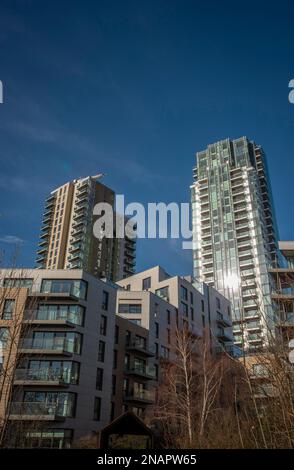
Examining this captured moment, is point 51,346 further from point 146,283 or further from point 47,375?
point 146,283

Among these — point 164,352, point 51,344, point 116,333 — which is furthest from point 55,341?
point 164,352

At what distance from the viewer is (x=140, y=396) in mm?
44906

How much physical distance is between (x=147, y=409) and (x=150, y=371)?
4239 mm

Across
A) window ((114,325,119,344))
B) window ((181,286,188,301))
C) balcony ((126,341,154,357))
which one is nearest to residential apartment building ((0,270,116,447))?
window ((114,325,119,344))

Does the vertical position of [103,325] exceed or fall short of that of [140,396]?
it exceeds it

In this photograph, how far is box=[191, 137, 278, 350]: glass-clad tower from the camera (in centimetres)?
9475

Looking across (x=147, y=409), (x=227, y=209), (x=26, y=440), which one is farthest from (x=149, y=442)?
(x=227, y=209)

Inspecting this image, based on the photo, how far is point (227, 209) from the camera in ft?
348

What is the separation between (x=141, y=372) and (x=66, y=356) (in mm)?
12111

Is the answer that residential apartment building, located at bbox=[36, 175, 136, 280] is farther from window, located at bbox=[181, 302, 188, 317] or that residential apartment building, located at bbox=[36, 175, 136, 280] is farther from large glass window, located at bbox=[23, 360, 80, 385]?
large glass window, located at bbox=[23, 360, 80, 385]

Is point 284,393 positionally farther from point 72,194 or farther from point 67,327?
point 72,194

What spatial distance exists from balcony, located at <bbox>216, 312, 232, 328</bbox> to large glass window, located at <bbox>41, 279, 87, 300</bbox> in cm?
3324

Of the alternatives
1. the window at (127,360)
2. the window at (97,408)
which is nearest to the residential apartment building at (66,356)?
the window at (97,408)

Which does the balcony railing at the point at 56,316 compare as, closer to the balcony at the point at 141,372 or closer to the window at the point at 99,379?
the window at the point at 99,379
